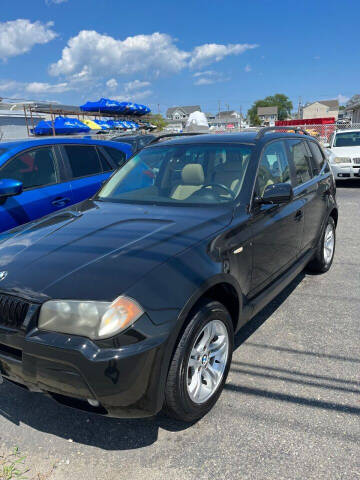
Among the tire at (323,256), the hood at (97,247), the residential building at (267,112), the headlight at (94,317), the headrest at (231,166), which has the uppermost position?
the residential building at (267,112)

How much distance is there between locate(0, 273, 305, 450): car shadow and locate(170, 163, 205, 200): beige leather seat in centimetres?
176

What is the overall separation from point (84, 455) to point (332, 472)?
1.37 m

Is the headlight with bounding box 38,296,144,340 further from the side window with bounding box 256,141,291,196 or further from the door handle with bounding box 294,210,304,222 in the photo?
the door handle with bounding box 294,210,304,222

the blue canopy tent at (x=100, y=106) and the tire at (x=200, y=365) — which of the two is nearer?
the tire at (x=200, y=365)

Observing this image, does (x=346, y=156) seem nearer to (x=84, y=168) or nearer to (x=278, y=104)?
(x=84, y=168)

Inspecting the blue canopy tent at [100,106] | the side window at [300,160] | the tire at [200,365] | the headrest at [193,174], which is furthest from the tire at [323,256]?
the blue canopy tent at [100,106]

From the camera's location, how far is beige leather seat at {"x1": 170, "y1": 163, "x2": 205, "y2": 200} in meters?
3.40

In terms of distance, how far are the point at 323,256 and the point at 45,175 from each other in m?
3.62

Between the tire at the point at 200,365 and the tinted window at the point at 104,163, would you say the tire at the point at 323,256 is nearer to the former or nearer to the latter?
the tire at the point at 200,365

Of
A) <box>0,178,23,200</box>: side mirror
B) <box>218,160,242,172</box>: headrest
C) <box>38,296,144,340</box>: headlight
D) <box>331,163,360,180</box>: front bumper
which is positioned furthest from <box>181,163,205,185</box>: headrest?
<box>331,163,360,180</box>: front bumper

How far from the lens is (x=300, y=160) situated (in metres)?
4.27

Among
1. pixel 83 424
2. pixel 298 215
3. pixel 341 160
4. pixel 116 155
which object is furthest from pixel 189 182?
pixel 341 160

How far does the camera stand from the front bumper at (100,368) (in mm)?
1932

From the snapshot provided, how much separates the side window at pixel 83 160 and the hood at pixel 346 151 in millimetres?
9060
